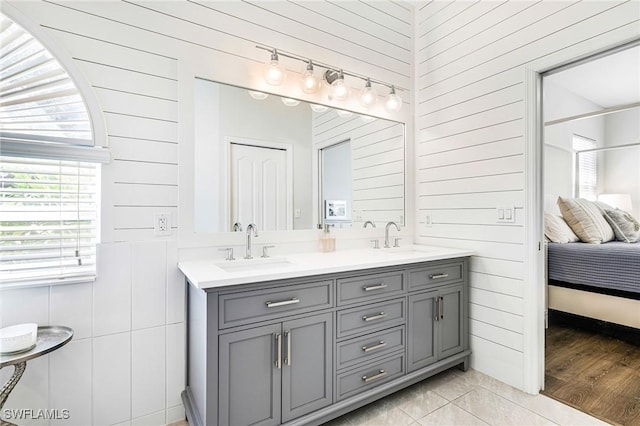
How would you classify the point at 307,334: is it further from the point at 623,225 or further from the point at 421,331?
the point at 623,225

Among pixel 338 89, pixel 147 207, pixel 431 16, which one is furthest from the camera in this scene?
pixel 431 16

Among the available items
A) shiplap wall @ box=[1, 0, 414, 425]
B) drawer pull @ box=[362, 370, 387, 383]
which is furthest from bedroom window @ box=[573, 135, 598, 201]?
shiplap wall @ box=[1, 0, 414, 425]

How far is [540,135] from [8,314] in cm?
307

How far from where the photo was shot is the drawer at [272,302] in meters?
1.40

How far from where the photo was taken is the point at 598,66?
2150 millimetres

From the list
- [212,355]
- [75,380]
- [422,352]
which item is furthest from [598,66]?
[75,380]

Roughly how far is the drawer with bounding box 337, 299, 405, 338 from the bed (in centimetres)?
199

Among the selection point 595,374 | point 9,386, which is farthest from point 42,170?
point 595,374

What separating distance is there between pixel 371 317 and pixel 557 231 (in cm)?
237

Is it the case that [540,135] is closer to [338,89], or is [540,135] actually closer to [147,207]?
[338,89]

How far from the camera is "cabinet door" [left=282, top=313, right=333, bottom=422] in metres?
1.54

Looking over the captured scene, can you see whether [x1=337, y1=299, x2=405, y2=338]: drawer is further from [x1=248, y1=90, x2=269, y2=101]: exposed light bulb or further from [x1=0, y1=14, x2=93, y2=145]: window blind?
[x1=0, y1=14, x2=93, y2=145]: window blind

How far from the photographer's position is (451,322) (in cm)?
225

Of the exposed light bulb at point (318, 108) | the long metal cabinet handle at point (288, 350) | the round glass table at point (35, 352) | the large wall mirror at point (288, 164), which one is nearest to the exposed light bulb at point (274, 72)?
the large wall mirror at point (288, 164)
